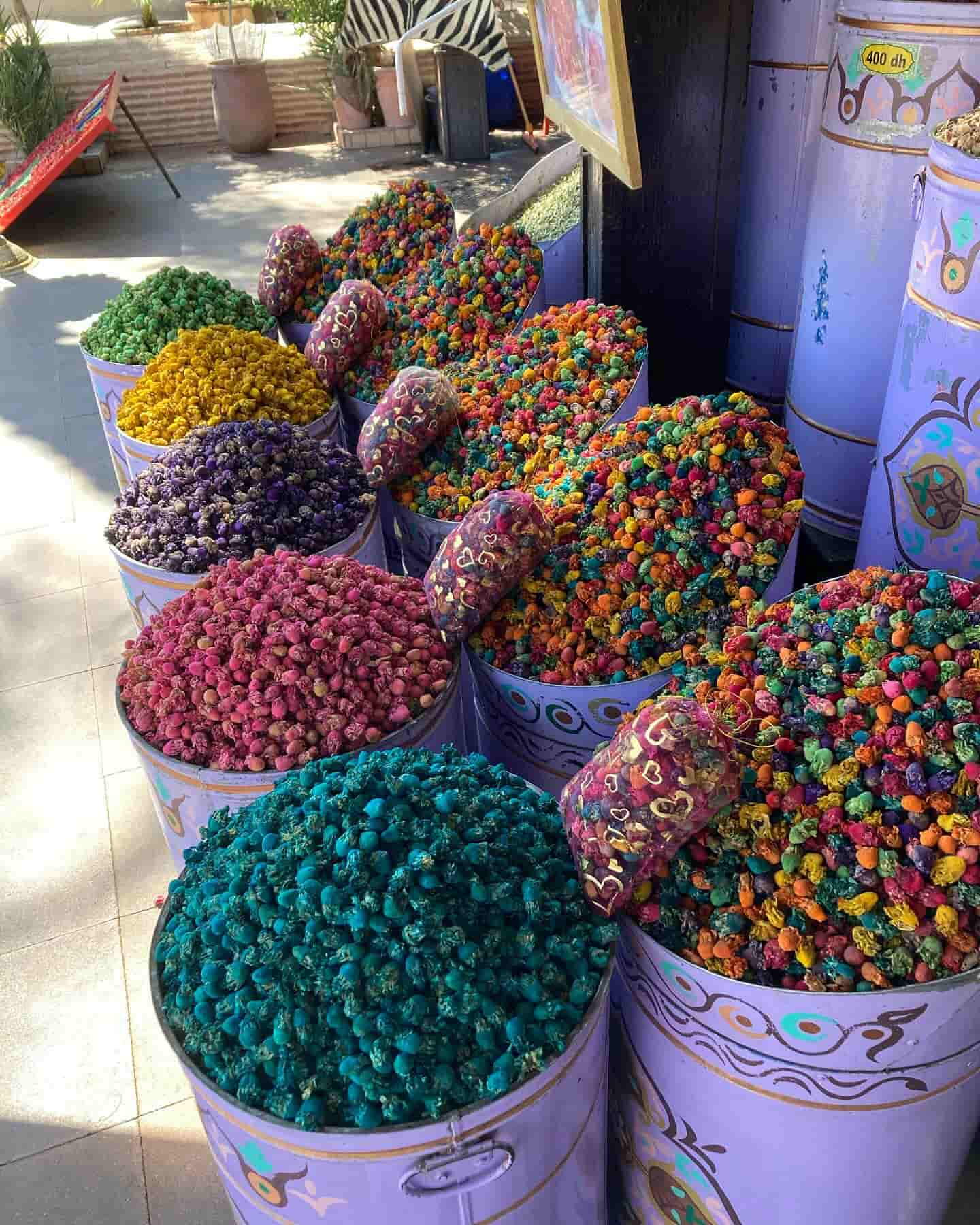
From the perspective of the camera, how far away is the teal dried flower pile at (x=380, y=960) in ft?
2.78

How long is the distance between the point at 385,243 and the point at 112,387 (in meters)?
0.82

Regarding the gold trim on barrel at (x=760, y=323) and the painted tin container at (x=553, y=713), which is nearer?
the painted tin container at (x=553, y=713)

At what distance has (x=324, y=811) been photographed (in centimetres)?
97

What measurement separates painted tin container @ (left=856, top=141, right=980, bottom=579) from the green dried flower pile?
4.18ft

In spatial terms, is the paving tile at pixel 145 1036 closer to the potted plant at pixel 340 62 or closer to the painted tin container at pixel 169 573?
the painted tin container at pixel 169 573

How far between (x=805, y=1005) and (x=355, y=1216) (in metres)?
0.45

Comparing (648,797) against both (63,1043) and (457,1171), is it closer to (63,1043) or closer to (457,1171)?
(457,1171)

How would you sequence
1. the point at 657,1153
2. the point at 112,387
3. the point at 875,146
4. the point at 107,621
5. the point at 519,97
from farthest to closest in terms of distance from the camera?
the point at 519,97
the point at 107,621
the point at 112,387
the point at 875,146
the point at 657,1153

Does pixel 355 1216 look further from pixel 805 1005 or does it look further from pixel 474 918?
pixel 805 1005

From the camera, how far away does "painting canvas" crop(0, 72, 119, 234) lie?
227 inches

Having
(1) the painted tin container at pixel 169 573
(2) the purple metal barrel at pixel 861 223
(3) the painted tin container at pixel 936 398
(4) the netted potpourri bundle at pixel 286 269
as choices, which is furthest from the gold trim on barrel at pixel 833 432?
(4) the netted potpourri bundle at pixel 286 269

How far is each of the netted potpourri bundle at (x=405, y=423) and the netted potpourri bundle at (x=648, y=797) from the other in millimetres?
951

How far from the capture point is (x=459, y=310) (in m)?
2.29

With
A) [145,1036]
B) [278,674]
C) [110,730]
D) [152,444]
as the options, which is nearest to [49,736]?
[110,730]
